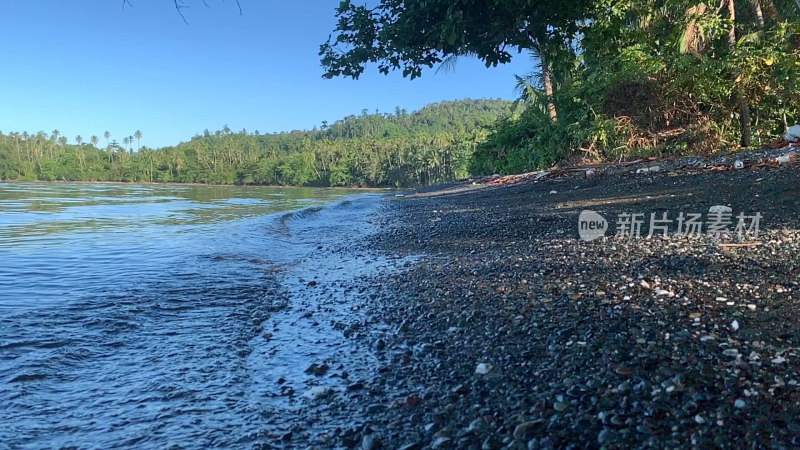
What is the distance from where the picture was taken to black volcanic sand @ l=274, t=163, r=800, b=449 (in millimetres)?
2111

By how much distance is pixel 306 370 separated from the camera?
10.6 feet

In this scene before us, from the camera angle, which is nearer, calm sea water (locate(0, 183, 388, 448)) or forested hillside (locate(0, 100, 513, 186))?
calm sea water (locate(0, 183, 388, 448))

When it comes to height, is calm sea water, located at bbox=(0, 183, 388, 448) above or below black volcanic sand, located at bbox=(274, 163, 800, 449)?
below

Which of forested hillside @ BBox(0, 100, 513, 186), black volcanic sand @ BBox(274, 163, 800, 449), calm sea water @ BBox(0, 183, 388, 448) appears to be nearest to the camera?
black volcanic sand @ BBox(274, 163, 800, 449)

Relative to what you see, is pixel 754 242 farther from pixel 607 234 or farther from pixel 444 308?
pixel 444 308

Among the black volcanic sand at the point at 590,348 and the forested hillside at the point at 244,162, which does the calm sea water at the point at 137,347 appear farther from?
the forested hillside at the point at 244,162

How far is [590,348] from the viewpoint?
2.87m

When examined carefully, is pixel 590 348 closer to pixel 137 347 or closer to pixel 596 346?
pixel 596 346

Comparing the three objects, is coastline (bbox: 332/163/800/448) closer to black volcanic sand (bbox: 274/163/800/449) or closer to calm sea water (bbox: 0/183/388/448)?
black volcanic sand (bbox: 274/163/800/449)

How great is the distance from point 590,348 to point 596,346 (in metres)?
0.04

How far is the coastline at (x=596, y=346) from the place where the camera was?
2113 millimetres

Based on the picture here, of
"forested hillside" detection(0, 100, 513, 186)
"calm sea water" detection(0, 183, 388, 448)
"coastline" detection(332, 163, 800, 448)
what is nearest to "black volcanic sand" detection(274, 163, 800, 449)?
"coastline" detection(332, 163, 800, 448)

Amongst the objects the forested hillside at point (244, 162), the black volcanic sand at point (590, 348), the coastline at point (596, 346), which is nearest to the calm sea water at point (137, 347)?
the black volcanic sand at point (590, 348)

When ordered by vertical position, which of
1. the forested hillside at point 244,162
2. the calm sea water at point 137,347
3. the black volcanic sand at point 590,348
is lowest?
the calm sea water at point 137,347
